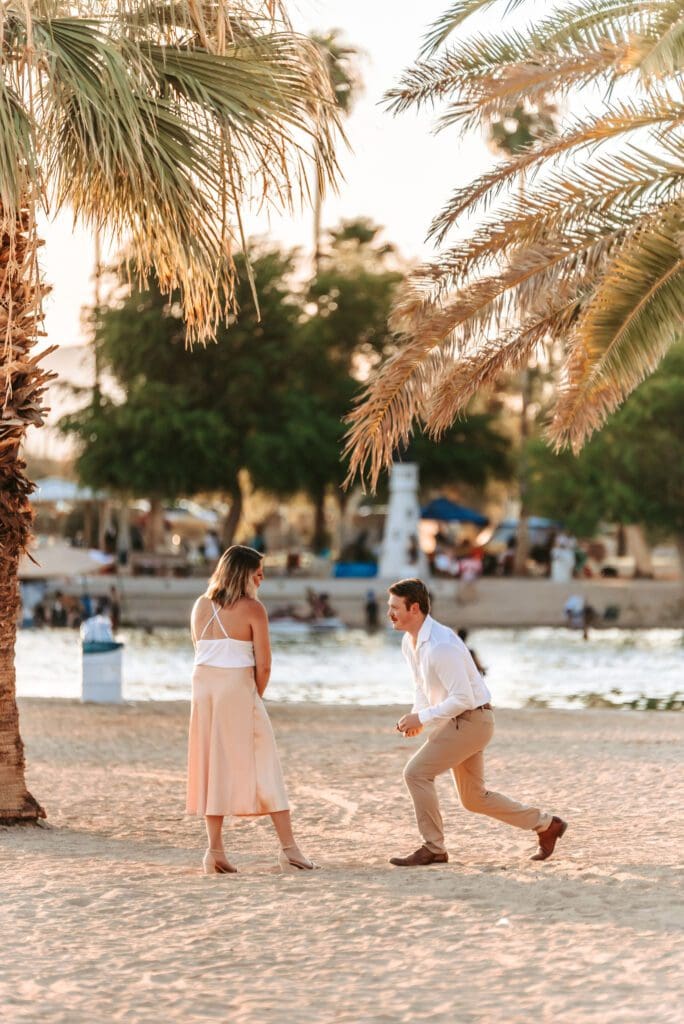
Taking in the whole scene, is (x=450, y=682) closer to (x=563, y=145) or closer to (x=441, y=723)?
(x=441, y=723)

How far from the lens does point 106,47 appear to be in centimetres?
955

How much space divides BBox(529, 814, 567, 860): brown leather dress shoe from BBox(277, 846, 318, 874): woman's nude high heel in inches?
51.1

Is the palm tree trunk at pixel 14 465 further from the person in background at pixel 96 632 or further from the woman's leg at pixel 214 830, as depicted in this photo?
the person in background at pixel 96 632

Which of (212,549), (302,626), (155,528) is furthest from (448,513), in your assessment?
(302,626)

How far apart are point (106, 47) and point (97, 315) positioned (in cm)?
4752

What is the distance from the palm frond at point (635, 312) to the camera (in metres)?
11.8

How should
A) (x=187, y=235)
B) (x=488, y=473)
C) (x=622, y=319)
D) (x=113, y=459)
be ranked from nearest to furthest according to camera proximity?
(x=187, y=235) → (x=622, y=319) → (x=113, y=459) → (x=488, y=473)

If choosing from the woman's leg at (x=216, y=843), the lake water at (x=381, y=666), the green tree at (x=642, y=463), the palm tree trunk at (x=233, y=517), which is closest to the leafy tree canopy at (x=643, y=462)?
the green tree at (x=642, y=463)

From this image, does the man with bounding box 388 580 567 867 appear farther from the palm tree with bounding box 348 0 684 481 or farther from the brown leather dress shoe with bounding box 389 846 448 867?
the palm tree with bounding box 348 0 684 481

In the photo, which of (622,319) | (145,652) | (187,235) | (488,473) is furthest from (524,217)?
(488,473)

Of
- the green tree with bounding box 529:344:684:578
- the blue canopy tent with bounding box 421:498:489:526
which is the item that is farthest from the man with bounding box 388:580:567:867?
the blue canopy tent with bounding box 421:498:489:526

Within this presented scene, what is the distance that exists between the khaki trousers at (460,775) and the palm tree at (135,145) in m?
3.02

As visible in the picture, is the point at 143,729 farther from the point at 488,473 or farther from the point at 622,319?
the point at 488,473

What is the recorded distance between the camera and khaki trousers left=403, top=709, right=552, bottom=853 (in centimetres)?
857
